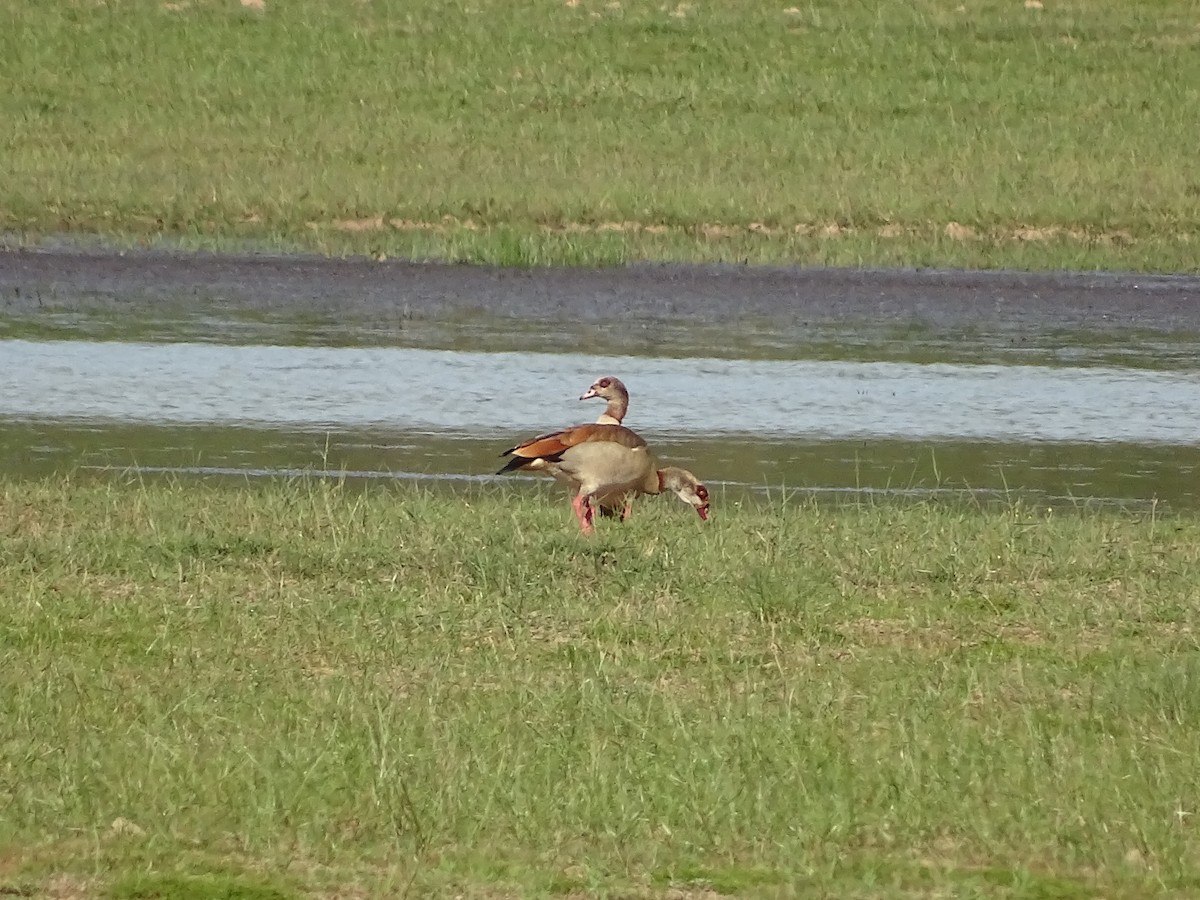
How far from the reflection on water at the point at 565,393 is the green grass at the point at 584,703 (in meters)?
3.50

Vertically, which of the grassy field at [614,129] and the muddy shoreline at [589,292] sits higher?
the grassy field at [614,129]

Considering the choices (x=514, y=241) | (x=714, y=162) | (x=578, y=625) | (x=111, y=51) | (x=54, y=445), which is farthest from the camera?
(x=111, y=51)

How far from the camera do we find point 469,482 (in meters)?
11.3

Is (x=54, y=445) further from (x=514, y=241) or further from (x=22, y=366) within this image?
(x=514, y=241)

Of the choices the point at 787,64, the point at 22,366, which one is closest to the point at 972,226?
the point at 787,64

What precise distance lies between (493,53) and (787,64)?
3079mm

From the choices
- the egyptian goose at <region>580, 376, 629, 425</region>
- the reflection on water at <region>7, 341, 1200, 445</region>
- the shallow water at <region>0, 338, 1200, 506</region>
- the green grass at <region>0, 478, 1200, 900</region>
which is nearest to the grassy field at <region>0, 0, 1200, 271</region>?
the reflection on water at <region>7, 341, 1200, 445</region>

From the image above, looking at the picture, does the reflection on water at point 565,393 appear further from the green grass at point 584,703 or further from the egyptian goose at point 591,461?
the green grass at point 584,703

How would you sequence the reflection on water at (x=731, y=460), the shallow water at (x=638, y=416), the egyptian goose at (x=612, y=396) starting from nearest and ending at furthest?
the egyptian goose at (x=612, y=396) < the reflection on water at (x=731, y=460) < the shallow water at (x=638, y=416)

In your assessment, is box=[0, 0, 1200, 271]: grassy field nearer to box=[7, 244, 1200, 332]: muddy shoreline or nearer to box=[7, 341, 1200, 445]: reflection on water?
box=[7, 244, 1200, 332]: muddy shoreline

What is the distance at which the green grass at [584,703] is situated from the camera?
5.42m

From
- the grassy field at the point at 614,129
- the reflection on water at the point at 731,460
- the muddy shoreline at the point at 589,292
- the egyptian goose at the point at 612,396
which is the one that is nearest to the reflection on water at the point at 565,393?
the reflection on water at the point at 731,460

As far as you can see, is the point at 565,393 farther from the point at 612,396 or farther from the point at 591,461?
the point at 591,461

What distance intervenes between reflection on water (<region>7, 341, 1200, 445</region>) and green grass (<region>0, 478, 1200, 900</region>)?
350 cm
